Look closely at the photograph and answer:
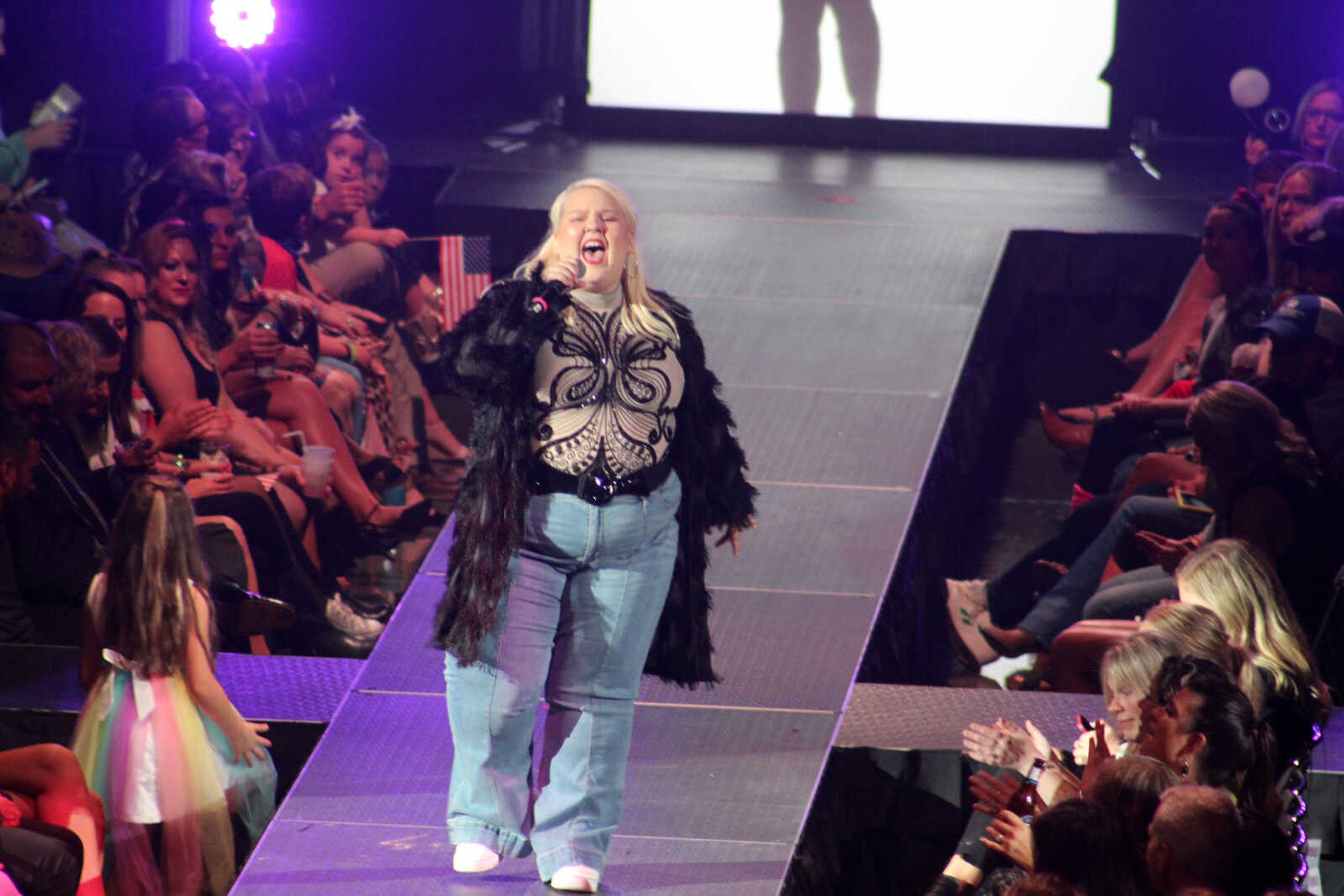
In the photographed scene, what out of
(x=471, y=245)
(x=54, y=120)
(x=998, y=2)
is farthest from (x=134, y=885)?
(x=998, y=2)

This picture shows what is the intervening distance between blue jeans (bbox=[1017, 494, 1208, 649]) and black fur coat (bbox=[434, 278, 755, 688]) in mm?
1840

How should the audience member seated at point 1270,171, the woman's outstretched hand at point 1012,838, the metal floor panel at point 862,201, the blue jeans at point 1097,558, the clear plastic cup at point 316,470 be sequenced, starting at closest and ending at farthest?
the woman's outstretched hand at point 1012,838, the blue jeans at point 1097,558, the clear plastic cup at point 316,470, the audience member seated at point 1270,171, the metal floor panel at point 862,201

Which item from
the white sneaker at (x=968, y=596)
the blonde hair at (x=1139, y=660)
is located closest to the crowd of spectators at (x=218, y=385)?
the white sneaker at (x=968, y=596)

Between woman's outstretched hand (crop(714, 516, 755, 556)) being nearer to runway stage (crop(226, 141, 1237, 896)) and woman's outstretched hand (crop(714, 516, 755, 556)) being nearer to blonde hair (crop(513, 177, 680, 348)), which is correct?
blonde hair (crop(513, 177, 680, 348))

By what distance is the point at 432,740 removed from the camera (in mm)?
4004

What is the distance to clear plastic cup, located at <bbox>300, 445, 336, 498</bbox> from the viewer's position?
220 inches

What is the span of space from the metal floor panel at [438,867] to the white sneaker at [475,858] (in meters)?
0.02

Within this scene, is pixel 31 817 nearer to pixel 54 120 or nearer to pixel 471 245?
pixel 471 245

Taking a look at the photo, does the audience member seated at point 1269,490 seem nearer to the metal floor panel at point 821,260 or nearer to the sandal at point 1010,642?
the sandal at point 1010,642

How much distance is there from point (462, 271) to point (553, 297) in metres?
3.65

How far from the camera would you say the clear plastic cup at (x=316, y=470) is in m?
5.59

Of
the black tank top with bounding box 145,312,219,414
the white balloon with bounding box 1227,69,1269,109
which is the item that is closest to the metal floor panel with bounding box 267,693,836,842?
the black tank top with bounding box 145,312,219,414

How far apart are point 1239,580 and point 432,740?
5.50ft

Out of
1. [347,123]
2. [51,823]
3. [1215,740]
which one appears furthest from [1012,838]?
[347,123]
